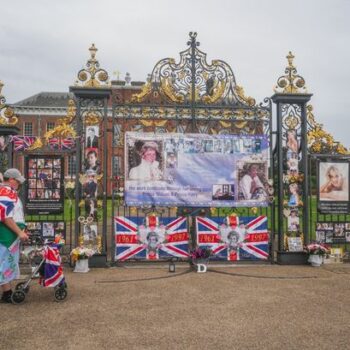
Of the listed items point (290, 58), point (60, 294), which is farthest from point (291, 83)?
point (60, 294)

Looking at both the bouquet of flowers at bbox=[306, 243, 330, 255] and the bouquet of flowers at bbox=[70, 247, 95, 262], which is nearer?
the bouquet of flowers at bbox=[70, 247, 95, 262]

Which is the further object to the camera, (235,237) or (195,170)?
(235,237)

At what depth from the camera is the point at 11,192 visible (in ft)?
22.2

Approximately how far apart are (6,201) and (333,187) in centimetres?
712

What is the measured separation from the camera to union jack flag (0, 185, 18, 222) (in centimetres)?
655

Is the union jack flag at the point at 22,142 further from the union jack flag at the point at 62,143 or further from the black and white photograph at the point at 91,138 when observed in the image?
the black and white photograph at the point at 91,138

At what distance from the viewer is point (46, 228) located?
10227 millimetres

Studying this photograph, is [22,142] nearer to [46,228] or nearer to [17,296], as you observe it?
[46,228]

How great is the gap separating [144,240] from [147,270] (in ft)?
2.49

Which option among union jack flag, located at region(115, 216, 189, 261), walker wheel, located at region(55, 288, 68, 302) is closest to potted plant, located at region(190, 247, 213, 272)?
union jack flag, located at region(115, 216, 189, 261)

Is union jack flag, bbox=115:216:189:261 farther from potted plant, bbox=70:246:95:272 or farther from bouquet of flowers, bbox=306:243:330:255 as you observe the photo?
bouquet of flowers, bbox=306:243:330:255

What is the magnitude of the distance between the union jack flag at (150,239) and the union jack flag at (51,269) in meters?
3.19

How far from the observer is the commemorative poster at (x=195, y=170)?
10016mm

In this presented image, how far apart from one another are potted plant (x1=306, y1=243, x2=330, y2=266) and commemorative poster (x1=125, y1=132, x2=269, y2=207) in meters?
1.38
